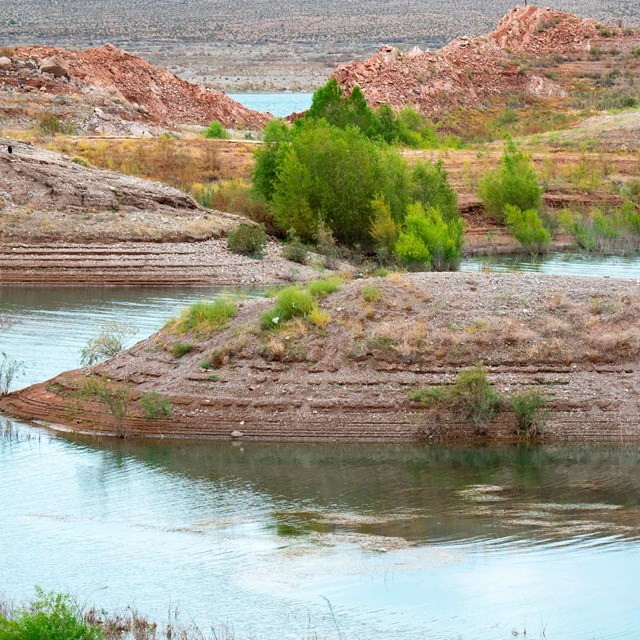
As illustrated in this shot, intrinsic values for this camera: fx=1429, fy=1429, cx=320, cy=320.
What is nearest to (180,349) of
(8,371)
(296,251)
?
(8,371)

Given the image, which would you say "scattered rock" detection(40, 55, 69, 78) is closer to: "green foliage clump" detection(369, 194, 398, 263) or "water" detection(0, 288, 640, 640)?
"green foliage clump" detection(369, 194, 398, 263)

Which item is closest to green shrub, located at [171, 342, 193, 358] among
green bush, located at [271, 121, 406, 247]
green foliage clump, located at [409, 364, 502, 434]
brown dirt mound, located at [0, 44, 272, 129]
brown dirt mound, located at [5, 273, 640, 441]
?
brown dirt mound, located at [5, 273, 640, 441]

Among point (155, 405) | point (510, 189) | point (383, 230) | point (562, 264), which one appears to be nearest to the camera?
point (155, 405)

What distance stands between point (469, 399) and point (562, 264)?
17.8m

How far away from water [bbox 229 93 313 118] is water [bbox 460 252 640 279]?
60.7m

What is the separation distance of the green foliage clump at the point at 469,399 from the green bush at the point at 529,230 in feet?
66.5

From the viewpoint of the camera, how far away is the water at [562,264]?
33469mm

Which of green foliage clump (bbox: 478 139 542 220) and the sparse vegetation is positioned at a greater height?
green foliage clump (bbox: 478 139 542 220)

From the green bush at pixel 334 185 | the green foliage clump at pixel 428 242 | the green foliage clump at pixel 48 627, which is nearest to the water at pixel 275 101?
the green bush at pixel 334 185

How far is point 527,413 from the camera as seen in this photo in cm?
1858

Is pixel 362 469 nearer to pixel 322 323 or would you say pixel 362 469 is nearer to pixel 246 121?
pixel 322 323

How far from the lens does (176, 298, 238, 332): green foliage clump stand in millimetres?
20903

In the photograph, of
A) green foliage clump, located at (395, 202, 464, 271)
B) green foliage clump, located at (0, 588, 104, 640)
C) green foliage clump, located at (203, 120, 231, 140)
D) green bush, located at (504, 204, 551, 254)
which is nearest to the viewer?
green foliage clump, located at (0, 588, 104, 640)

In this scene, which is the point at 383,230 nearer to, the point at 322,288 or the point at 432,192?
the point at 432,192
